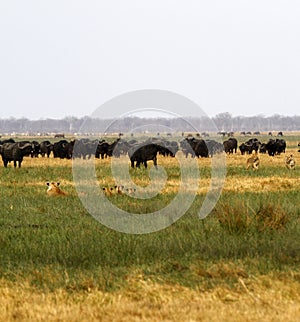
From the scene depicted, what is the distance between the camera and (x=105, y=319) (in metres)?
7.70

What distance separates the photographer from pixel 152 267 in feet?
33.4

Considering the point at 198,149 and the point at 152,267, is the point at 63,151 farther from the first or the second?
the point at 152,267

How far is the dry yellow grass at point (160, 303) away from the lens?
7.73m

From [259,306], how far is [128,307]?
5.23ft

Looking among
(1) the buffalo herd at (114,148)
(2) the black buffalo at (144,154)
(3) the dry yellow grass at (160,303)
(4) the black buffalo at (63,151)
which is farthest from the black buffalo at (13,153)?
(3) the dry yellow grass at (160,303)

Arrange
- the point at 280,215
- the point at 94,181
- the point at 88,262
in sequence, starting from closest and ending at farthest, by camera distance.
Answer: the point at 88,262 < the point at 280,215 < the point at 94,181

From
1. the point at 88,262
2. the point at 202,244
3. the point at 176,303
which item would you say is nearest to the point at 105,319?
the point at 176,303

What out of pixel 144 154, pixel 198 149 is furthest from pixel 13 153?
pixel 198 149

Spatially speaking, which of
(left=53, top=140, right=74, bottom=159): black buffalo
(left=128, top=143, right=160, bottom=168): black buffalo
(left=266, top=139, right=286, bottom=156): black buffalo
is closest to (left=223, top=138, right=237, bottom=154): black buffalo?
(left=266, top=139, right=286, bottom=156): black buffalo

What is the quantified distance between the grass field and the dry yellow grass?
0.01 m

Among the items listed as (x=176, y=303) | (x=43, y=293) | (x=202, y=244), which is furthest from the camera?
(x=202, y=244)

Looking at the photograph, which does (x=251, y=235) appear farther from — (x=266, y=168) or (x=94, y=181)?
(x=266, y=168)

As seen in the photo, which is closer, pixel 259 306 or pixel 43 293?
pixel 259 306

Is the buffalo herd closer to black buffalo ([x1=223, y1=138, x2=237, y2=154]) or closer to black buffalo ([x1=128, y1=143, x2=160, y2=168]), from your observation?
black buffalo ([x1=223, y1=138, x2=237, y2=154])
